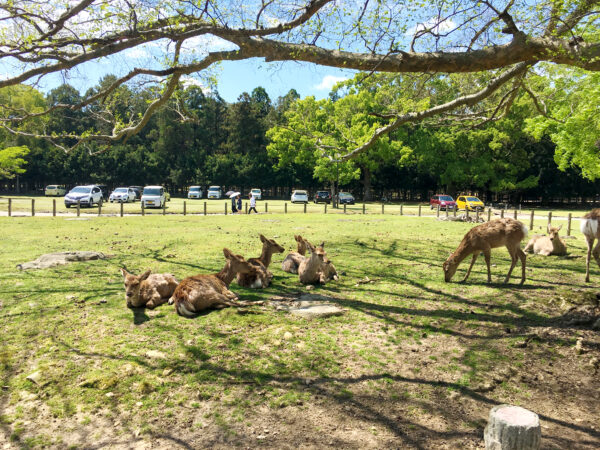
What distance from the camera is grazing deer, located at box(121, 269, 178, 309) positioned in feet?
19.6

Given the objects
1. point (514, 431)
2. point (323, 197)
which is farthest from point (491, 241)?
point (323, 197)

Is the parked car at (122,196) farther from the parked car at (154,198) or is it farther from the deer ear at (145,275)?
the deer ear at (145,275)

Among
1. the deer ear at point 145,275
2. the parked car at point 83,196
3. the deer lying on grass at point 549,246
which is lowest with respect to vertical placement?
the deer ear at point 145,275

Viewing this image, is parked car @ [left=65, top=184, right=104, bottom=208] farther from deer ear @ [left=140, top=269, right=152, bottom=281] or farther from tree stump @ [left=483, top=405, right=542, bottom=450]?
tree stump @ [left=483, top=405, right=542, bottom=450]

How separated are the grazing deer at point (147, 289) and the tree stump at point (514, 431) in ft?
15.7

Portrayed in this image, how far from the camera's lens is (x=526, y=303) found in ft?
21.5

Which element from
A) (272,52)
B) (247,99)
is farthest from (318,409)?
(247,99)

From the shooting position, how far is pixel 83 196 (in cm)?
2989

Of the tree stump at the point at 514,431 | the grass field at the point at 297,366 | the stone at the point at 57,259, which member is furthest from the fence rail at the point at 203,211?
the tree stump at the point at 514,431

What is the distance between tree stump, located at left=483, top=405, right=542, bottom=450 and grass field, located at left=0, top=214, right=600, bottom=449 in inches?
27.9

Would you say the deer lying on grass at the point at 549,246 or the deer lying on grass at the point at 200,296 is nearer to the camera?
the deer lying on grass at the point at 200,296

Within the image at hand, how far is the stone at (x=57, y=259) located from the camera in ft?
27.8

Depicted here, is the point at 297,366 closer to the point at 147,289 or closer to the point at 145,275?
the point at 147,289

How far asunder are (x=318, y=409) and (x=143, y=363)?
1.92 meters
